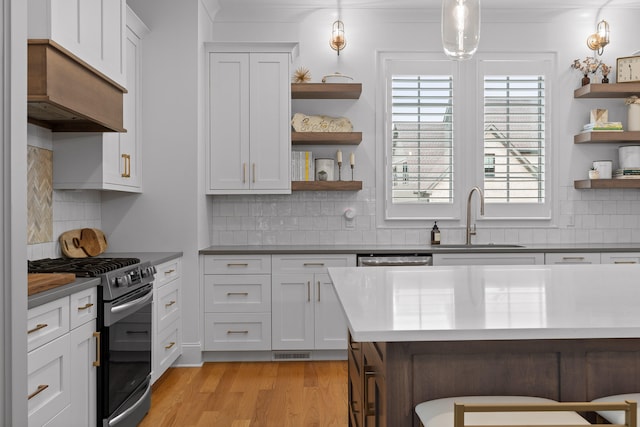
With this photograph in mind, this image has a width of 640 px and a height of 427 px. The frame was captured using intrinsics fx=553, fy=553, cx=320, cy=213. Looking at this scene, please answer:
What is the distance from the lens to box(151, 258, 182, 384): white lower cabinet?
357 cm

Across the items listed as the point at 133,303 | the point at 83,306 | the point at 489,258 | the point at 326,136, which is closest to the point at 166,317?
the point at 133,303

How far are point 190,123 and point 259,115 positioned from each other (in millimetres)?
573

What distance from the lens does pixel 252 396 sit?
11.7 feet

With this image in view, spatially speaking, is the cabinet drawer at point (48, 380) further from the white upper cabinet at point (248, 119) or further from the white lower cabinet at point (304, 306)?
the white upper cabinet at point (248, 119)

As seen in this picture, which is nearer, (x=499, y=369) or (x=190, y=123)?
(x=499, y=369)

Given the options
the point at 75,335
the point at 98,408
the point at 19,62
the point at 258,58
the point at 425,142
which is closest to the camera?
the point at 19,62

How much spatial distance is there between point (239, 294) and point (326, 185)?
1.14 metres

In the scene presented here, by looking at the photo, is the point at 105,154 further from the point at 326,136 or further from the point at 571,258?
the point at 571,258

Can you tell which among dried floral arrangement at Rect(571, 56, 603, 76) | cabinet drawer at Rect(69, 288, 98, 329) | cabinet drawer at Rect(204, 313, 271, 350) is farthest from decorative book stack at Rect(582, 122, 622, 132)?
cabinet drawer at Rect(69, 288, 98, 329)

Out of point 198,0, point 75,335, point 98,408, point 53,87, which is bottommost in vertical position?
point 98,408

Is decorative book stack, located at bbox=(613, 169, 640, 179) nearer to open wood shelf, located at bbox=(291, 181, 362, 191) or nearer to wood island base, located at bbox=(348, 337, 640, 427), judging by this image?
open wood shelf, located at bbox=(291, 181, 362, 191)

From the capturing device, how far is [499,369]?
1565 millimetres

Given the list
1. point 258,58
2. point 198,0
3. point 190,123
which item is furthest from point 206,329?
point 198,0

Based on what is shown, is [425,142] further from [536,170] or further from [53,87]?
[53,87]
